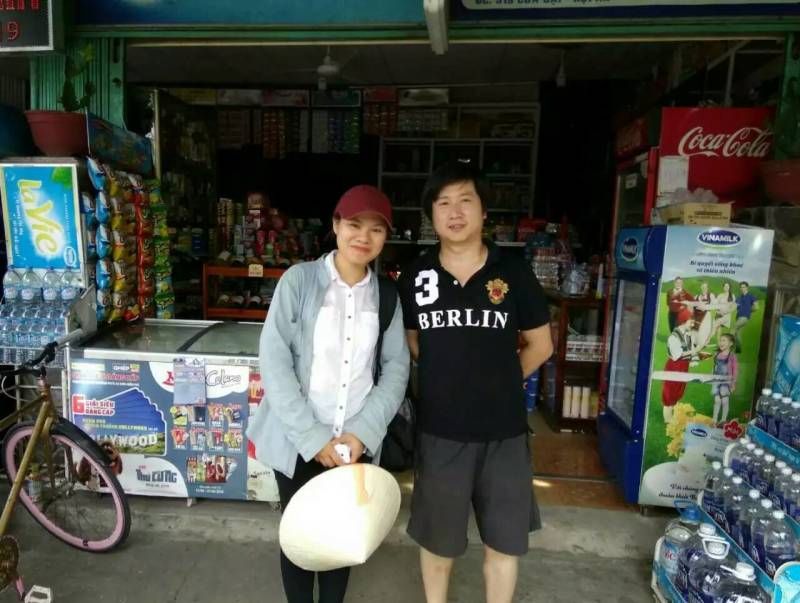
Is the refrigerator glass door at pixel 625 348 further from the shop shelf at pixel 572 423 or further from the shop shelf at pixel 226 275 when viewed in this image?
the shop shelf at pixel 226 275

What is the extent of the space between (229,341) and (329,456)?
1.54m

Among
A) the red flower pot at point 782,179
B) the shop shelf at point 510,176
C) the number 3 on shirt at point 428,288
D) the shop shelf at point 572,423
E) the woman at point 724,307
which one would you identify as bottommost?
the shop shelf at point 572,423

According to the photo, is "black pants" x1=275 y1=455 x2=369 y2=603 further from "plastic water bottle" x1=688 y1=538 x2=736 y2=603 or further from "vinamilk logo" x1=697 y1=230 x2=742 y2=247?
"vinamilk logo" x1=697 y1=230 x2=742 y2=247

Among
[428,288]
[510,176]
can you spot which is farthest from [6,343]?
[510,176]

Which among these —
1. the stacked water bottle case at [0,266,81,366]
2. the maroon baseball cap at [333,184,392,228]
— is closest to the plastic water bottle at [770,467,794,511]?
the maroon baseball cap at [333,184,392,228]

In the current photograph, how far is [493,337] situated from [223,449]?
1.63 m

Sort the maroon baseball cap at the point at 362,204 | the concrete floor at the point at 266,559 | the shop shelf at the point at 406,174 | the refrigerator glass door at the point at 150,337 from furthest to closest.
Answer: the shop shelf at the point at 406,174
the refrigerator glass door at the point at 150,337
the concrete floor at the point at 266,559
the maroon baseball cap at the point at 362,204

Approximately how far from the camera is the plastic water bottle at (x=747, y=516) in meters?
1.97

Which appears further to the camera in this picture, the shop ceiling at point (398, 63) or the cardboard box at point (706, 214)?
the shop ceiling at point (398, 63)

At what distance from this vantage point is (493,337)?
1.87 meters

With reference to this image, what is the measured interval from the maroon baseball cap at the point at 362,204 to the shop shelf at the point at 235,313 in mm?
2952

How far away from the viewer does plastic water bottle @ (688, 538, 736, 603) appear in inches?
75.9

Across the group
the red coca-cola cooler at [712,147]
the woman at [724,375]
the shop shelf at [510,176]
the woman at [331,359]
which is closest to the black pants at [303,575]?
the woman at [331,359]

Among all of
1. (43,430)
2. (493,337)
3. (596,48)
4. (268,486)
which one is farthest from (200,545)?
(596,48)
